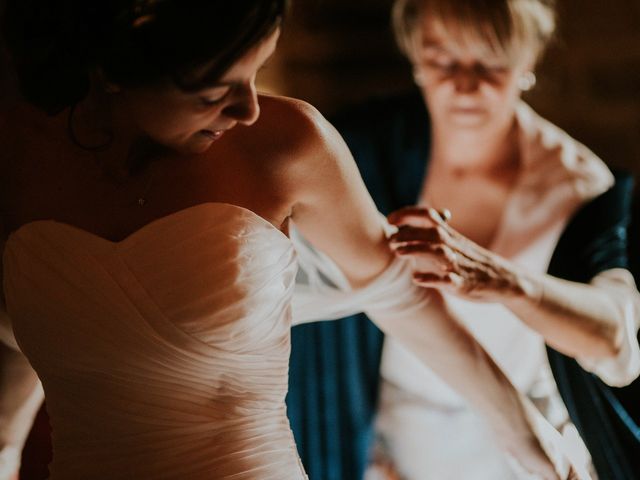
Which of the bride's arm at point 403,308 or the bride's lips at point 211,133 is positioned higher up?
the bride's lips at point 211,133

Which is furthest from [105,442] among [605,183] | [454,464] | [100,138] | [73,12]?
[605,183]

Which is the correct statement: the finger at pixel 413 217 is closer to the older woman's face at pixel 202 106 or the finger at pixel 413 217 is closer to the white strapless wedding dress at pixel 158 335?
the white strapless wedding dress at pixel 158 335

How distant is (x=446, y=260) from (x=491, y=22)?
2.54 ft

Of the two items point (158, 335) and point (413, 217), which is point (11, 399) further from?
point (413, 217)

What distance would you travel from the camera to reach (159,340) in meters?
1.00

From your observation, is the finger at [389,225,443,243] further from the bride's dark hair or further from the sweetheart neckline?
the bride's dark hair

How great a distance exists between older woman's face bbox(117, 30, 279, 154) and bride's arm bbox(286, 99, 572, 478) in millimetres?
139

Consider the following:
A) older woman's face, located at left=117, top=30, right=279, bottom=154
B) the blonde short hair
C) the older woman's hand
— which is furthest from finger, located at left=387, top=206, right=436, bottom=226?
the blonde short hair

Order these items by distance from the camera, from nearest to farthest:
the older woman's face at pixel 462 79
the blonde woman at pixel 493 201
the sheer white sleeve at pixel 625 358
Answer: the sheer white sleeve at pixel 625 358 → the blonde woman at pixel 493 201 → the older woman's face at pixel 462 79

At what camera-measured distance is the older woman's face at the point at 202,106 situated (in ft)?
2.94

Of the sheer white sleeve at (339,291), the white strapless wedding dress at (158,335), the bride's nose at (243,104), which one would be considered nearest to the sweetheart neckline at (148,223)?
the white strapless wedding dress at (158,335)

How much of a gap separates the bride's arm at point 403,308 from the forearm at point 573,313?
0.10 metres

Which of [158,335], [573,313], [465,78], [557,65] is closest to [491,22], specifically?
[465,78]

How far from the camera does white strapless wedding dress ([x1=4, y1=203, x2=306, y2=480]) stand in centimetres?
100
